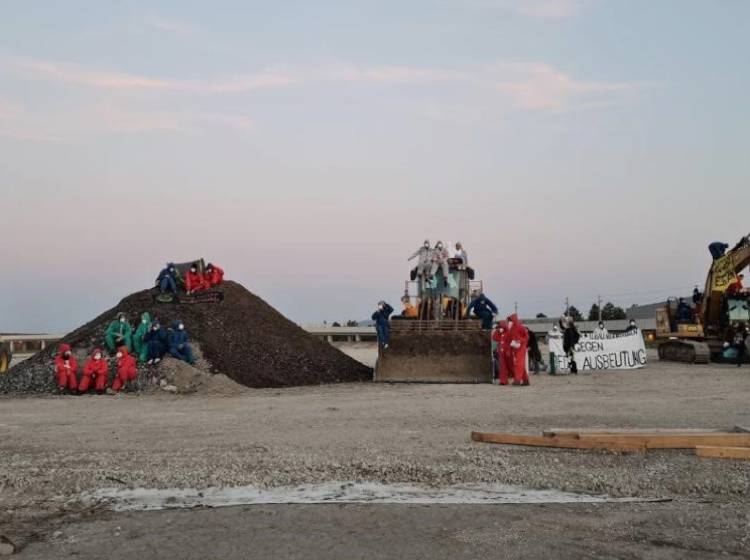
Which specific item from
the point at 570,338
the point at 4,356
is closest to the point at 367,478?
the point at 570,338

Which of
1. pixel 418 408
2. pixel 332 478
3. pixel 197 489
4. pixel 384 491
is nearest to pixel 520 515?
pixel 384 491

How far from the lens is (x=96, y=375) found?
19906mm

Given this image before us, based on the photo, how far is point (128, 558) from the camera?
627 centimetres

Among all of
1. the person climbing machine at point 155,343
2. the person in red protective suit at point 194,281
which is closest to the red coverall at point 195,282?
the person in red protective suit at point 194,281

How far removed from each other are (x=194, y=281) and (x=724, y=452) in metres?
20.2

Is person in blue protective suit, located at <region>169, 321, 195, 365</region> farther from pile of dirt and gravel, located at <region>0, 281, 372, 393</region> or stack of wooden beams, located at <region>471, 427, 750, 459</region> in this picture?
stack of wooden beams, located at <region>471, 427, 750, 459</region>

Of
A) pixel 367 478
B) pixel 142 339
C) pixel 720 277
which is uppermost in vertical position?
pixel 720 277

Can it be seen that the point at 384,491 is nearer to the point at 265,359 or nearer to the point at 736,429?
the point at 736,429

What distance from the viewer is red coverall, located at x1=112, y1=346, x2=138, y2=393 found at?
65.1 ft

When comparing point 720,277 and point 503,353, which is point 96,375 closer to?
point 503,353

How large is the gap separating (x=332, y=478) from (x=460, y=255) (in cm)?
1642

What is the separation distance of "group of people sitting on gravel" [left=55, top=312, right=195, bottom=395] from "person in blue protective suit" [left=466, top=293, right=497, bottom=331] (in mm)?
7775

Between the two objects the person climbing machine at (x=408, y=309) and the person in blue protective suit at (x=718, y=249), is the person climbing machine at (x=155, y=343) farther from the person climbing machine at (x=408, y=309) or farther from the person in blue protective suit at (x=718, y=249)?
the person in blue protective suit at (x=718, y=249)

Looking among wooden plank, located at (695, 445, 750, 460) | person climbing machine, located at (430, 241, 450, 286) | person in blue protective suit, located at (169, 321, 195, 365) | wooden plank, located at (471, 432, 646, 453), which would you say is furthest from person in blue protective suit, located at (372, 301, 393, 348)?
wooden plank, located at (695, 445, 750, 460)
